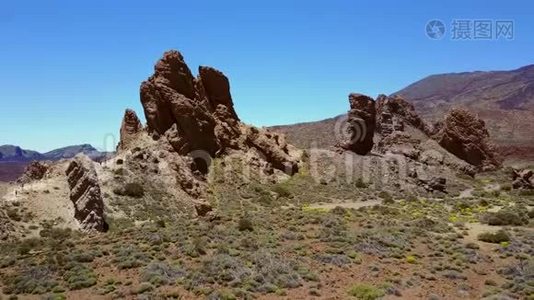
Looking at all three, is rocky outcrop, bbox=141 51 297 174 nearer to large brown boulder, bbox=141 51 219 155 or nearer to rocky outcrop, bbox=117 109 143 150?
large brown boulder, bbox=141 51 219 155

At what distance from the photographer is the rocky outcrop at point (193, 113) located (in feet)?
154

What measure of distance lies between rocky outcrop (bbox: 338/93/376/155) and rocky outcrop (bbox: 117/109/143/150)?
28.2m

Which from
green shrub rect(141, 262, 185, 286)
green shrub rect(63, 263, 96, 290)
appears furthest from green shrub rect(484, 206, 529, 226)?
green shrub rect(63, 263, 96, 290)

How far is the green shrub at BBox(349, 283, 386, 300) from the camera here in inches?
764

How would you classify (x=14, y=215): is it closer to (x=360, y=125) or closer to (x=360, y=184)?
(x=360, y=184)

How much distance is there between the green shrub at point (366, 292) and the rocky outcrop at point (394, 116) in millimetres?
49417

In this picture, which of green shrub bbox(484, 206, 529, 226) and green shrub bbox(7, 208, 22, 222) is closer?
green shrub bbox(7, 208, 22, 222)

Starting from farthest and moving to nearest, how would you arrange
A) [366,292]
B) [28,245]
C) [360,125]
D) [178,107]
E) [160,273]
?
1. [360,125]
2. [178,107]
3. [28,245]
4. [160,273]
5. [366,292]

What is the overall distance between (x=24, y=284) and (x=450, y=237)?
23696mm

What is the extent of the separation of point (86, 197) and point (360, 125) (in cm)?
4217

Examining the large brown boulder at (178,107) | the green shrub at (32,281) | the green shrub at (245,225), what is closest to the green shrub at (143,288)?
the green shrub at (32,281)

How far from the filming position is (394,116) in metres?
70.6

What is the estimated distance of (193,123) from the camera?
47.5 m

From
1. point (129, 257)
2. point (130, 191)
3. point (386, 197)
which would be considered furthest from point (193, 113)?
point (129, 257)
